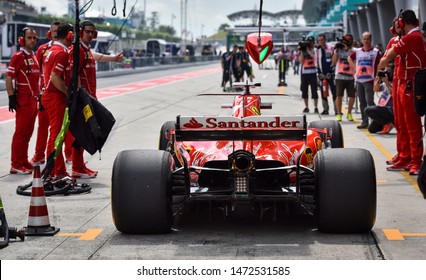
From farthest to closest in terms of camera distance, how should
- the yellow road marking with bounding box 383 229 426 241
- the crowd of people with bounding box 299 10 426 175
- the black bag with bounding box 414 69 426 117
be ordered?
1. the crowd of people with bounding box 299 10 426 175
2. the black bag with bounding box 414 69 426 117
3. the yellow road marking with bounding box 383 229 426 241

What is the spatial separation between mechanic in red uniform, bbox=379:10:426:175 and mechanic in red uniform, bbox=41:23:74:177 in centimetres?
389

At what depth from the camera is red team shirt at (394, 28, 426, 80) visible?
11.0m

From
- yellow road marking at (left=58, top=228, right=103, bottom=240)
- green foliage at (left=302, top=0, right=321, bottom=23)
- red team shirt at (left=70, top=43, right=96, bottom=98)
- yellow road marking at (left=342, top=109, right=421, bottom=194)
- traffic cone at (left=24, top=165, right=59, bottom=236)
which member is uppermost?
green foliage at (left=302, top=0, right=321, bottom=23)

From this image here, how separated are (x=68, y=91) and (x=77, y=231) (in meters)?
2.31

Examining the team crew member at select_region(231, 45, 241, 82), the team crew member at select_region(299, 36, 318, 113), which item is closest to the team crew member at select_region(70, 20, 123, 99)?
the team crew member at select_region(299, 36, 318, 113)

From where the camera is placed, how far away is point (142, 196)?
24.2ft

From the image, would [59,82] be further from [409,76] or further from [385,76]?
[385,76]

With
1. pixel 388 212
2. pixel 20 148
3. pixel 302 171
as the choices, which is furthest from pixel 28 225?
pixel 20 148

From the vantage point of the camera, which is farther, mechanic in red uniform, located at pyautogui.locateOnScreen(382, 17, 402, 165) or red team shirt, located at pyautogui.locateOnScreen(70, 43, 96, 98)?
→ mechanic in red uniform, located at pyautogui.locateOnScreen(382, 17, 402, 165)

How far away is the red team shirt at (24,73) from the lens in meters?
12.0

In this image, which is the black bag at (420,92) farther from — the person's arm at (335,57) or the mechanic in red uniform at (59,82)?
the person's arm at (335,57)

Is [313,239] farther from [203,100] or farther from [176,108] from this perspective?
[203,100]

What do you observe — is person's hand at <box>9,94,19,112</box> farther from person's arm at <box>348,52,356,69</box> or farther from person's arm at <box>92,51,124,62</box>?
person's arm at <box>348,52,356,69</box>

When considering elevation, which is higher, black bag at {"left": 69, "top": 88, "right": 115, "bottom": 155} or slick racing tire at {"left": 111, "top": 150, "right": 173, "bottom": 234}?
black bag at {"left": 69, "top": 88, "right": 115, "bottom": 155}
